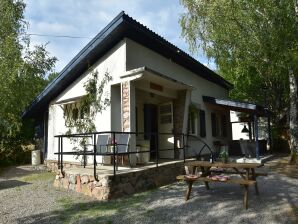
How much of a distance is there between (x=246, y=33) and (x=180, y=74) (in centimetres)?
323

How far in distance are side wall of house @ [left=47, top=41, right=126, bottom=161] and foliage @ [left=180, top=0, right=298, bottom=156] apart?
17.3ft

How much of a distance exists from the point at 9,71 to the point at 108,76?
4352mm

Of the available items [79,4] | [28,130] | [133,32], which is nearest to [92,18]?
[79,4]

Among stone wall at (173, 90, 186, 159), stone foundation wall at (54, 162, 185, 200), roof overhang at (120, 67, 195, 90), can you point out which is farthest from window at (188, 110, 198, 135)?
stone foundation wall at (54, 162, 185, 200)

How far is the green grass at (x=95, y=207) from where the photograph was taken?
5.73 m

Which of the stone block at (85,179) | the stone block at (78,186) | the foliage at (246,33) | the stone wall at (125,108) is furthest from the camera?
the foliage at (246,33)

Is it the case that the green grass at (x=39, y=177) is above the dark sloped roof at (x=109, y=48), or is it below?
below

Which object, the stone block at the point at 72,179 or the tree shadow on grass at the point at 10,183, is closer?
the stone block at the point at 72,179

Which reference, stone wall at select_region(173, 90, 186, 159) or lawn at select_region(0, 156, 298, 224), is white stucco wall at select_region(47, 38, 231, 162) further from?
lawn at select_region(0, 156, 298, 224)

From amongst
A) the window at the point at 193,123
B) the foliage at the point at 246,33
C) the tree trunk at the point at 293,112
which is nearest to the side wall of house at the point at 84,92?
the window at the point at 193,123

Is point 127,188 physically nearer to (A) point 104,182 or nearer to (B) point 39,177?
(A) point 104,182

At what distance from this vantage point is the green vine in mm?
10141

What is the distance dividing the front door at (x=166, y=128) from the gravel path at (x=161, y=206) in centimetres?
297

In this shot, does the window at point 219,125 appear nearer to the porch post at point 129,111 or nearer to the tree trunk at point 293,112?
the tree trunk at point 293,112
